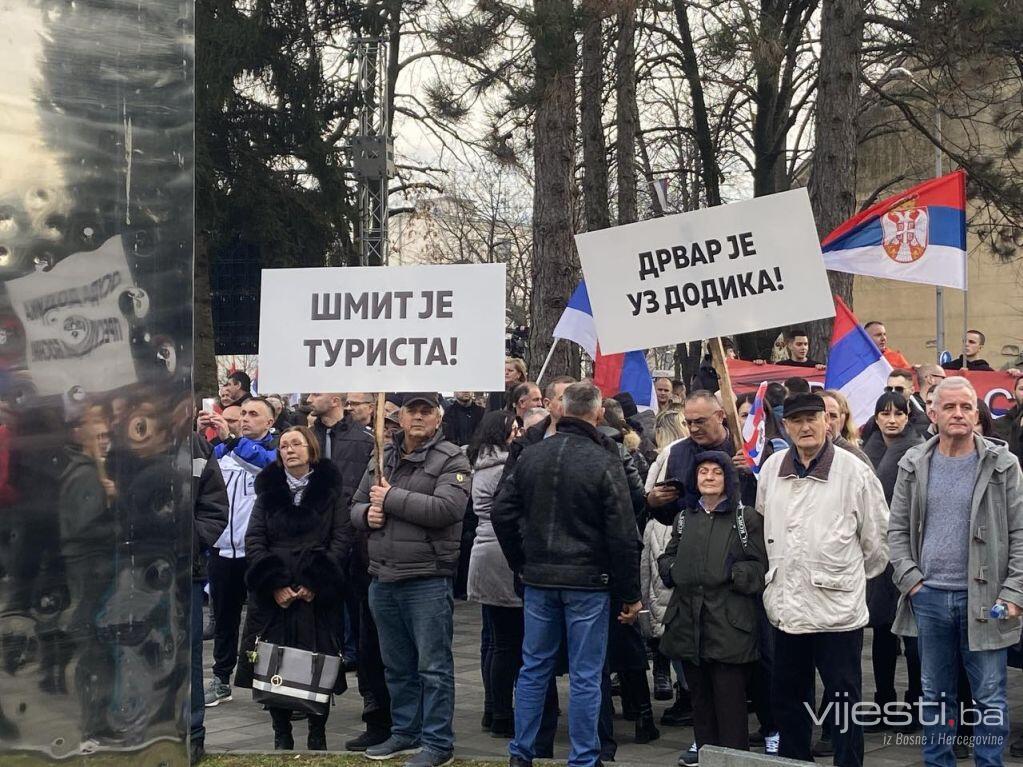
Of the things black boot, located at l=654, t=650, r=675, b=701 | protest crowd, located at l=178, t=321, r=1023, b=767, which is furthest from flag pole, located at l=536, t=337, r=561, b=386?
protest crowd, located at l=178, t=321, r=1023, b=767

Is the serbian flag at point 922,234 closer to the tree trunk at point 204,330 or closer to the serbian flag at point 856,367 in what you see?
the serbian flag at point 856,367

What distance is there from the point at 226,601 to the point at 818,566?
4.12 m

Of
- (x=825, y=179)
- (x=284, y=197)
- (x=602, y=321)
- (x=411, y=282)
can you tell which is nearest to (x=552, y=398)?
(x=602, y=321)

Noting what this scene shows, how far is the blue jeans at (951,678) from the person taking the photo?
5.85 meters

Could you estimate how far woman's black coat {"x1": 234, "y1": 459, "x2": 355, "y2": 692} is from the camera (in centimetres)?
689

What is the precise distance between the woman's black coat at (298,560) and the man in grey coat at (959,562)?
2.74 m

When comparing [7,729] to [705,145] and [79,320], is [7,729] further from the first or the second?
[705,145]

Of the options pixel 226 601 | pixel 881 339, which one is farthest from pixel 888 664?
pixel 881 339

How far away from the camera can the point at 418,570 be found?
21.9 feet

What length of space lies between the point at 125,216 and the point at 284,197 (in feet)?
72.7

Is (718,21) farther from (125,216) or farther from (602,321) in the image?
(125,216)

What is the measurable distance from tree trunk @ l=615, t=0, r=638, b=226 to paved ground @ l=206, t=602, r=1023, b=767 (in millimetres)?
9756

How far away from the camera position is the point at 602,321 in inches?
291

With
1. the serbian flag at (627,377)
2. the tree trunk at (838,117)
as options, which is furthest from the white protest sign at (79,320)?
the tree trunk at (838,117)
